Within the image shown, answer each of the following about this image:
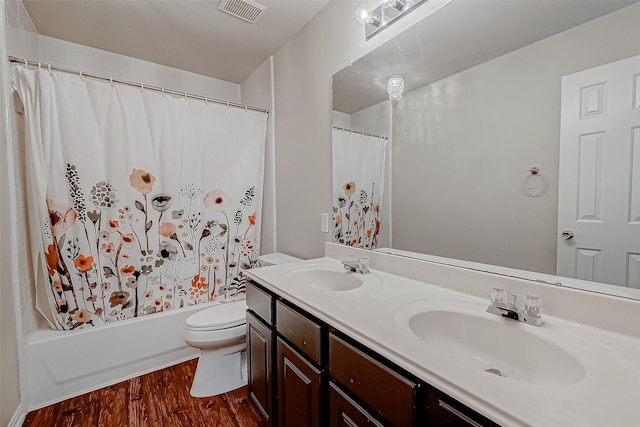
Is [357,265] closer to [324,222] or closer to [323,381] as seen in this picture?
[324,222]

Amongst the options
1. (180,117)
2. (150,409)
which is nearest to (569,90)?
(180,117)

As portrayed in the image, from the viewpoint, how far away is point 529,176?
96 cm

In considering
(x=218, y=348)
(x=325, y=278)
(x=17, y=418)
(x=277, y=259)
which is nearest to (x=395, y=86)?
(x=325, y=278)

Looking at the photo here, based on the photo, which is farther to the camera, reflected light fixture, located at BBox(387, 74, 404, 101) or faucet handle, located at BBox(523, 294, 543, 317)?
reflected light fixture, located at BBox(387, 74, 404, 101)

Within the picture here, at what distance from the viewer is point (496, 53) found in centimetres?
104

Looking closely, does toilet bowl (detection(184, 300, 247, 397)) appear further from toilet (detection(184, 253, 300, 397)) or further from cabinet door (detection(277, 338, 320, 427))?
cabinet door (detection(277, 338, 320, 427))

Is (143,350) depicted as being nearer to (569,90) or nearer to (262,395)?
(262,395)

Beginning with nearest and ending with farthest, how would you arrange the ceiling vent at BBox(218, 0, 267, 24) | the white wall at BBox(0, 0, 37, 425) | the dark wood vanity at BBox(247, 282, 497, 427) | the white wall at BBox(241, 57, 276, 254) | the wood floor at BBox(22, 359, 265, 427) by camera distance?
the dark wood vanity at BBox(247, 282, 497, 427)
the white wall at BBox(0, 0, 37, 425)
the wood floor at BBox(22, 359, 265, 427)
the ceiling vent at BBox(218, 0, 267, 24)
the white wall at BBox(241, 57, 276, 254)

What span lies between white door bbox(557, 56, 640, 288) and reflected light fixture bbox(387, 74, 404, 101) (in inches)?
25.7

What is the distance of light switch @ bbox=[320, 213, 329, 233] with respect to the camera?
1.84 metres

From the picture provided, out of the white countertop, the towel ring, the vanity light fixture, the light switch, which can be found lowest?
the white countertop

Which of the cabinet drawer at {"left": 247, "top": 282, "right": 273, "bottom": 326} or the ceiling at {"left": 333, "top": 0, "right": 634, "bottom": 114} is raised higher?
the ceiling at {"left": 333, "top": 0, "right": 634, "bottom": 114}

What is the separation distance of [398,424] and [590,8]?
1.30 m

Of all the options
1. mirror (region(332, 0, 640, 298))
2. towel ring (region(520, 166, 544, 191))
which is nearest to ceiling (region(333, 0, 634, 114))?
mirror (region(332, 0, 640, 298))
